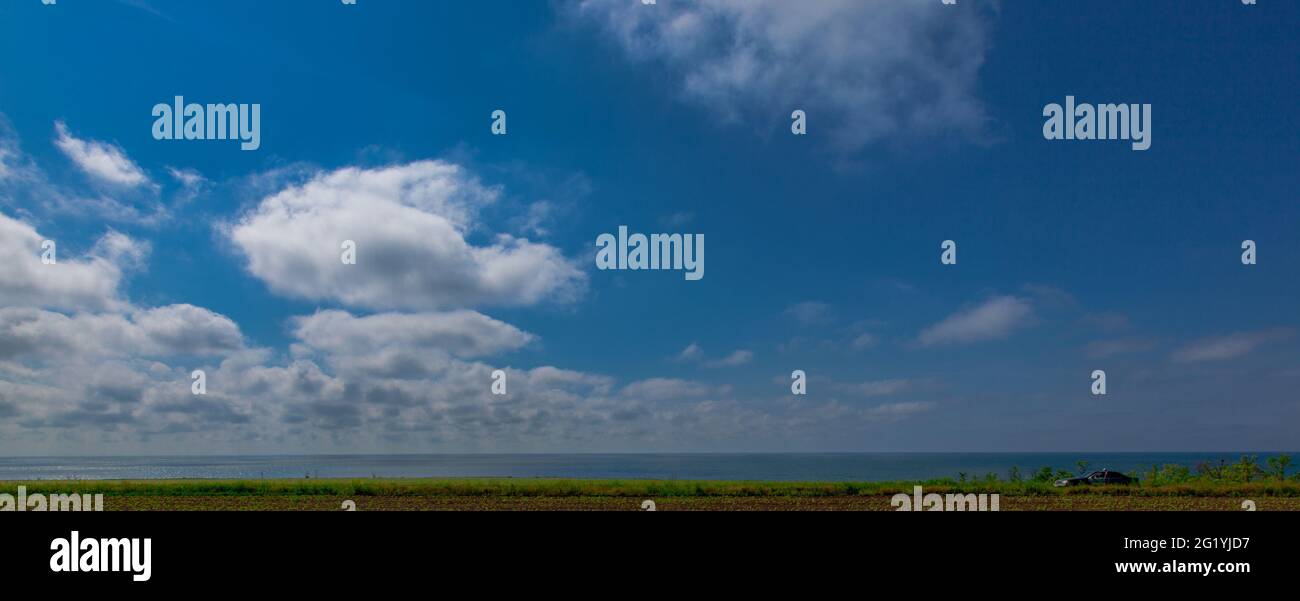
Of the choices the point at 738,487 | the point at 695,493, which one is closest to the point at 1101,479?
the point at 738,487

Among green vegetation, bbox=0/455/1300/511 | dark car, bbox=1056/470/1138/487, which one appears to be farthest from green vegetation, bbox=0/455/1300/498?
dark car, bbox=1056/470/1138/487

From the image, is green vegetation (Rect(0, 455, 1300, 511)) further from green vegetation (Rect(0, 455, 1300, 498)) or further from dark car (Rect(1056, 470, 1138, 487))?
dark car (Rect(1056, 470, 1138, 487))

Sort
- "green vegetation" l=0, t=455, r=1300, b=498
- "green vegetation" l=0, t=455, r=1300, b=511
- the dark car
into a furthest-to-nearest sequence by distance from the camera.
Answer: the dark car, "green vegetation" l=0, t=455, r=1300, b=498, "green vegetation" l=0, t=455, r=1300, b=511

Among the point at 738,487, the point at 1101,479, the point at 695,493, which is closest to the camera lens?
the point at 695,493

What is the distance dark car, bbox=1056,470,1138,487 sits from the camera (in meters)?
29.2

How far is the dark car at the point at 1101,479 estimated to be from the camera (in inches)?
1151

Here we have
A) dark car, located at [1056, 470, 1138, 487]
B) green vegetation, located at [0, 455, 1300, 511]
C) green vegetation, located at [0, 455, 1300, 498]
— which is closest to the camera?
green vegetation, located at [0, 455, 1300, 511]

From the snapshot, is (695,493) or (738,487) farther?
(738,487)

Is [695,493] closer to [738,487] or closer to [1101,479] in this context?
[738,487]

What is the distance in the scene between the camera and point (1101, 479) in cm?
A: 2953

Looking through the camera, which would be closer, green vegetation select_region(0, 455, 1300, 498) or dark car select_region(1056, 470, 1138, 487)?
green vegetation select_region(0, 455, 1300, 498)
